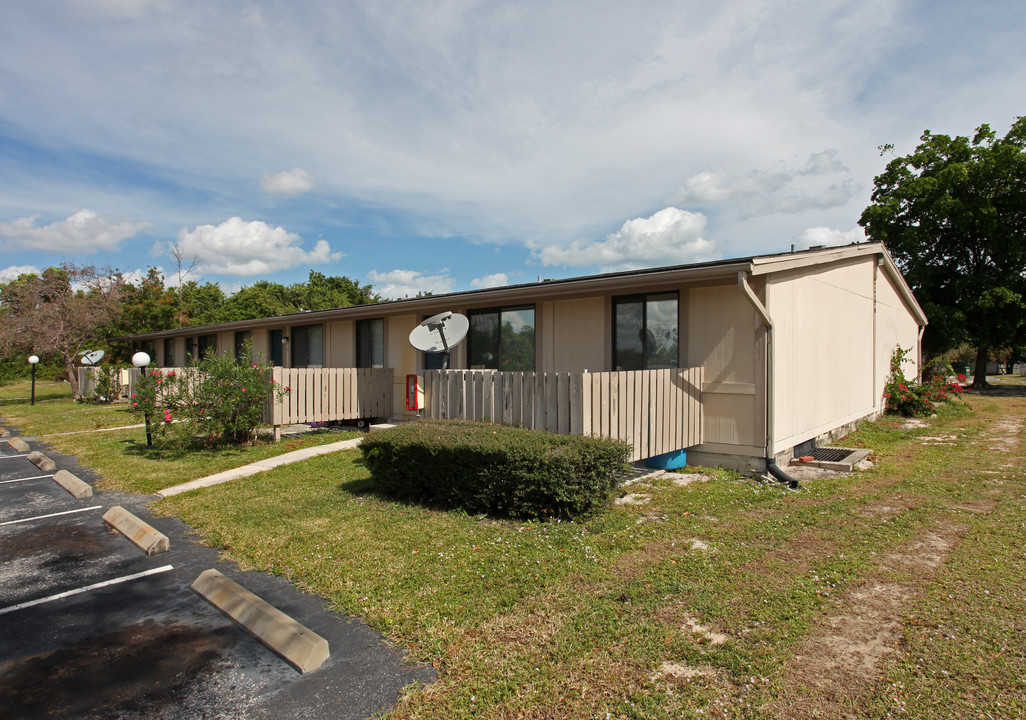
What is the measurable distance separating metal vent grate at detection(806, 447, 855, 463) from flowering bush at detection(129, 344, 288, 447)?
377 inches

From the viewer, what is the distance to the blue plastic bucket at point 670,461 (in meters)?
7.96

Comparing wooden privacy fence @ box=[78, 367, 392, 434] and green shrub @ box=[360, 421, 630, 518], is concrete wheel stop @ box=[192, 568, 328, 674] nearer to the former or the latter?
green shrub @ box=[360, 421, 630, 518]

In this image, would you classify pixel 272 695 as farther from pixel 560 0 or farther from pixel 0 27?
pixel 0 27

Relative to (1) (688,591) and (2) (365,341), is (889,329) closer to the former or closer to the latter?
(2) (365,341)

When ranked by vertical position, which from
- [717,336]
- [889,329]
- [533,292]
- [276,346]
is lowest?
[717,336]

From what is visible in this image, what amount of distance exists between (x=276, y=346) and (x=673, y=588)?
15.3m

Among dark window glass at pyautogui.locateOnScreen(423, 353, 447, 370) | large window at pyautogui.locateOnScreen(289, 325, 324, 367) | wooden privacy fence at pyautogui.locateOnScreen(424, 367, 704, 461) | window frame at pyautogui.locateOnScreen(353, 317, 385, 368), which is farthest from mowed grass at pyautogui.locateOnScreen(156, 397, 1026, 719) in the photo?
large window at pyautogui.locateOnScreen(289, 325, 324, 367)

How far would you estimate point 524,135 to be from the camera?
1263cm

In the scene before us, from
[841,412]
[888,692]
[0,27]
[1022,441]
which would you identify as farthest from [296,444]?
[1022,441]

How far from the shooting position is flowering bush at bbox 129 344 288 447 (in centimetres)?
966

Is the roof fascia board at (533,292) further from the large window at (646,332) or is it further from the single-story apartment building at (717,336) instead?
the large window at (646,332)

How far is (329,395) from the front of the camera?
37.9 ft

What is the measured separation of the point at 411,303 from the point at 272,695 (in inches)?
364

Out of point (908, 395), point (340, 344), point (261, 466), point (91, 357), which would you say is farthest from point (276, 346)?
point (908, 395)
